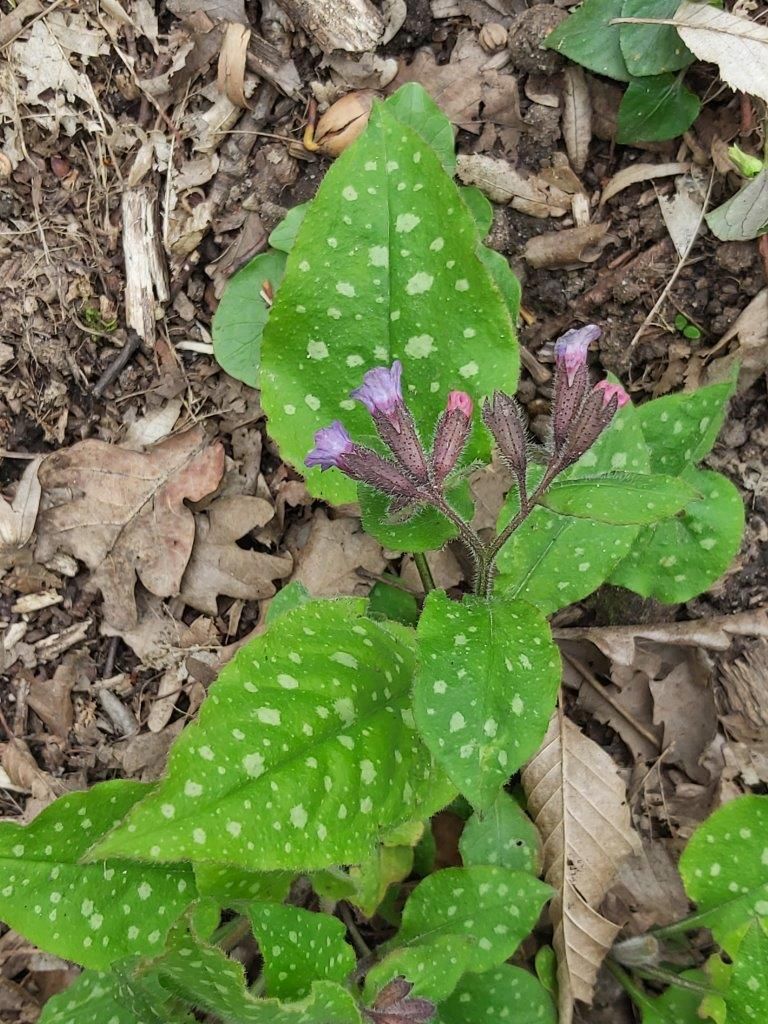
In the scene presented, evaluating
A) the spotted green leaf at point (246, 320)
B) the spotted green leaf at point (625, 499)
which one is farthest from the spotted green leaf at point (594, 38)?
the spotted green leaf at point (625, 499)

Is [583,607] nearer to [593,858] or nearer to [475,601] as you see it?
[593,858]

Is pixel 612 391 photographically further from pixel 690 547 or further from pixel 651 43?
pixel 651 43

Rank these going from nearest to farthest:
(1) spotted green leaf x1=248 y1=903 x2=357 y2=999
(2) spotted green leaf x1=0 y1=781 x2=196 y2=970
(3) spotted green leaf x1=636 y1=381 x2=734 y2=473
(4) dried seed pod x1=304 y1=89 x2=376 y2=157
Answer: (1) spotted green leaf x1=248 y1=903 x2=357 y2=999, (2) spotted green leaf x1=0 y1=781 x2=196 y2=970, (3) spotted green leaf x1=636 y1=381 x2=734 y2=473, (4) dried seed pod x1=304 y1=89 x2=376 y2=157

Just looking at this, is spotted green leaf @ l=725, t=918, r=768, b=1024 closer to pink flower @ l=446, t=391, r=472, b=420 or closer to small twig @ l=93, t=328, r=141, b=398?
pink flower @ l=446, t=391, r=472, b=420

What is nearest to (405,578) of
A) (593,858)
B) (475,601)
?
(475,601)

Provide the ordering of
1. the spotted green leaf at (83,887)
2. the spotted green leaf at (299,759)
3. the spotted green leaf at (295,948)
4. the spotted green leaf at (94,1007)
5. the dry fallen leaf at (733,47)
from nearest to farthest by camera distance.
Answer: the spotted green leaf at (299,759) < the spotted green leaf at (295,948) < the spotted green leaf at (83,887) < the spotted green leaf at (94,1007) < the dry fallen leaf at (733,47)

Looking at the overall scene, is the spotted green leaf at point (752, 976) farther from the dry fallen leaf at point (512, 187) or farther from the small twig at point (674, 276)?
the dry fallen leaf at point (512, 187)

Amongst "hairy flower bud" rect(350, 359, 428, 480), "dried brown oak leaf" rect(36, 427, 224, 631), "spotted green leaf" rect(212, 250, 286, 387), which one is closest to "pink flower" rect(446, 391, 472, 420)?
"hairy flower bud" rect(350, 359, 428, 480)

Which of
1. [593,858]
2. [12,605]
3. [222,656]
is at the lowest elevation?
[593,858]
